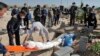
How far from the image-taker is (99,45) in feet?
39.1

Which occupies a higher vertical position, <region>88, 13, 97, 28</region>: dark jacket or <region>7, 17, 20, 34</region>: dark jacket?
<region>7, 17, 20, 34</region>: dark jacket

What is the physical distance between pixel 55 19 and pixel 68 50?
53.0 feet

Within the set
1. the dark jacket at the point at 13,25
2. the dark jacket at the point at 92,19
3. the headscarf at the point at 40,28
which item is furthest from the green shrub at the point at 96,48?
the dark jacket at the point at 92,19

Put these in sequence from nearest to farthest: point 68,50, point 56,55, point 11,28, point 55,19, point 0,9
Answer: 1. point 0,9
2. point 56,55
3. point 68,50
4. point 11,28
5. point 55,19

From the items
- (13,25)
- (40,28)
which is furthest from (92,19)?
(13,25)

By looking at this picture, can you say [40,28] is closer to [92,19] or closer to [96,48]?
[96,48]

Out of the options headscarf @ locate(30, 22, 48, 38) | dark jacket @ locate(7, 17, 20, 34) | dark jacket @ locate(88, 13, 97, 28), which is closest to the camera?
headscarf @ locate(30, 22, 48, 38)

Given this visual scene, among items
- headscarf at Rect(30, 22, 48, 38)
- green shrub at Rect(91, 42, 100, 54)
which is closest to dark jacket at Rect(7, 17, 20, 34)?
headscarf at Rect(30, 22, 48, 38)

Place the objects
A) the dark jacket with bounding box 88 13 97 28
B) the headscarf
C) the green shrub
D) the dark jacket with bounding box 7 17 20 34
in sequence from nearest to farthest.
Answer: the green shrub < the headscarf < the dark jacket with bounding box 7 17 20 34 < the dark jacket with bounding box 88 13 97 28

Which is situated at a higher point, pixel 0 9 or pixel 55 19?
pixel 0 9

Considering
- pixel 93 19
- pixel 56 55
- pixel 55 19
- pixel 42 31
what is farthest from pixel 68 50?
pixel 55 19

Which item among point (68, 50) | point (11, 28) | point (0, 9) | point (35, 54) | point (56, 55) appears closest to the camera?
point (0, 9)

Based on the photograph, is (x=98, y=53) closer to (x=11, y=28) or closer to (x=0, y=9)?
(x=11, y=28)

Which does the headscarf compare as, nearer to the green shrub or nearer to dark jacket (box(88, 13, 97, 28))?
the green shrub
